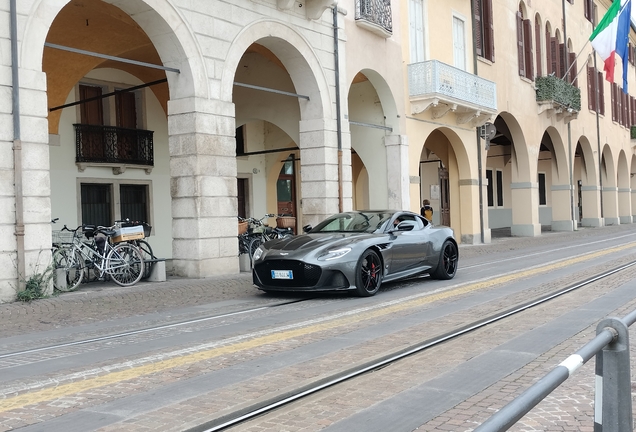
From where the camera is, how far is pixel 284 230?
61.8ft

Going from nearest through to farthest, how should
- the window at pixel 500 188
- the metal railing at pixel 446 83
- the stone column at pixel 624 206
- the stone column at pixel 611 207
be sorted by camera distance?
the metal railing at pixel 446 83, the window at pixel 500 188, the stone column at pixel 611 207, the stone column at pixel 624 206

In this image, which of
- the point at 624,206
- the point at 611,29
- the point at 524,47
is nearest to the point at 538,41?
the point at 524,47

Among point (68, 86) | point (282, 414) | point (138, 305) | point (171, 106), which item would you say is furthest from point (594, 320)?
point (68, 86)

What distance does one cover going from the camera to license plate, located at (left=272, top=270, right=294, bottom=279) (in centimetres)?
1079

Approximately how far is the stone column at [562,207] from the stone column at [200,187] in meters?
25.6

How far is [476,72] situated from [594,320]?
19.4 m

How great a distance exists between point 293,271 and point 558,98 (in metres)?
25.4

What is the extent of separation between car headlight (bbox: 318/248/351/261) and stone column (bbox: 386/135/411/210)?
449 inches

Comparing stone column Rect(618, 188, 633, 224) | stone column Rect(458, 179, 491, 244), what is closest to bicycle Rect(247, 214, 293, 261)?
stone column Rect(458, 179, 491, 244)

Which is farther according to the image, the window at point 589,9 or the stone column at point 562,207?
the window at point 589,9

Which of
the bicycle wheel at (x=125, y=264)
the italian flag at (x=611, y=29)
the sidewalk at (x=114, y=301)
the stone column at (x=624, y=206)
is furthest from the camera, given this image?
the stone column at (x=624, y=206)

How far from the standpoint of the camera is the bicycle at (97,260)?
12.2m

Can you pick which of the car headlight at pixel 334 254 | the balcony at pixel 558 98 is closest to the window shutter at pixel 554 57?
the balcony at pixel 558 98

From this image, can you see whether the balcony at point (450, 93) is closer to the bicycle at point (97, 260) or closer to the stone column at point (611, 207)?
the bicycle at point (97, 260)
